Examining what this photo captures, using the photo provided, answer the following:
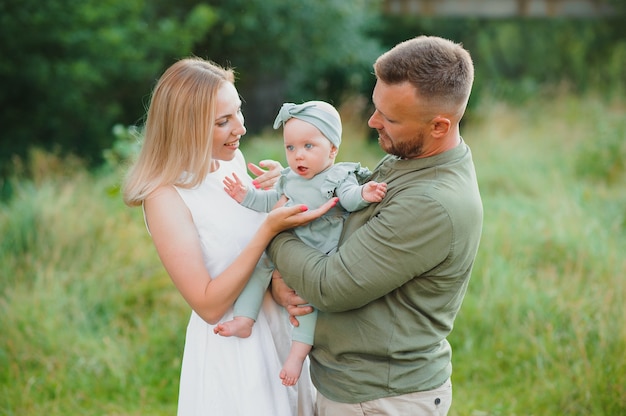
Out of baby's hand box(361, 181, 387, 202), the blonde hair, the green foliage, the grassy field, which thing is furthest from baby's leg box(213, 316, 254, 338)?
the green foliage

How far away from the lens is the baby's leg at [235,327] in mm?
2514

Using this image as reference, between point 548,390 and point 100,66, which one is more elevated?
point 100,66

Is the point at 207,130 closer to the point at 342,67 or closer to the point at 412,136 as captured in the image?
the point at 412,136

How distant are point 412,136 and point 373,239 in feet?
1.18

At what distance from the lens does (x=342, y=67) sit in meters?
12.3

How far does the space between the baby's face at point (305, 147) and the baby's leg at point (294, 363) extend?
23.9 inches

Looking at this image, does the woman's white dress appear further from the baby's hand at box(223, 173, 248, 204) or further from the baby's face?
the baby's face

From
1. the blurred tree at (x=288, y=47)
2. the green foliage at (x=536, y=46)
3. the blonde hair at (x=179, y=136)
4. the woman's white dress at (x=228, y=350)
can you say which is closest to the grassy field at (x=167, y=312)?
the woman's white dress at (x=228, y=350)

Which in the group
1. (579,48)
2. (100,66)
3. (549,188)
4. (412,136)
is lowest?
(579,48)

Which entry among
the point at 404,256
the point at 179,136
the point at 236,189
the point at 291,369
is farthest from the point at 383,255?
the point at 179,136

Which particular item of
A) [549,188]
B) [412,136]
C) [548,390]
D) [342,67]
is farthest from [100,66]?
[412,136]

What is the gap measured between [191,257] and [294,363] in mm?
518

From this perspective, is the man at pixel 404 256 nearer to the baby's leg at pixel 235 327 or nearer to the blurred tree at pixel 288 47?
the baby's leg at pixel 235 327

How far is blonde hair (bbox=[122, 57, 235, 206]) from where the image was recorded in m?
2.55
